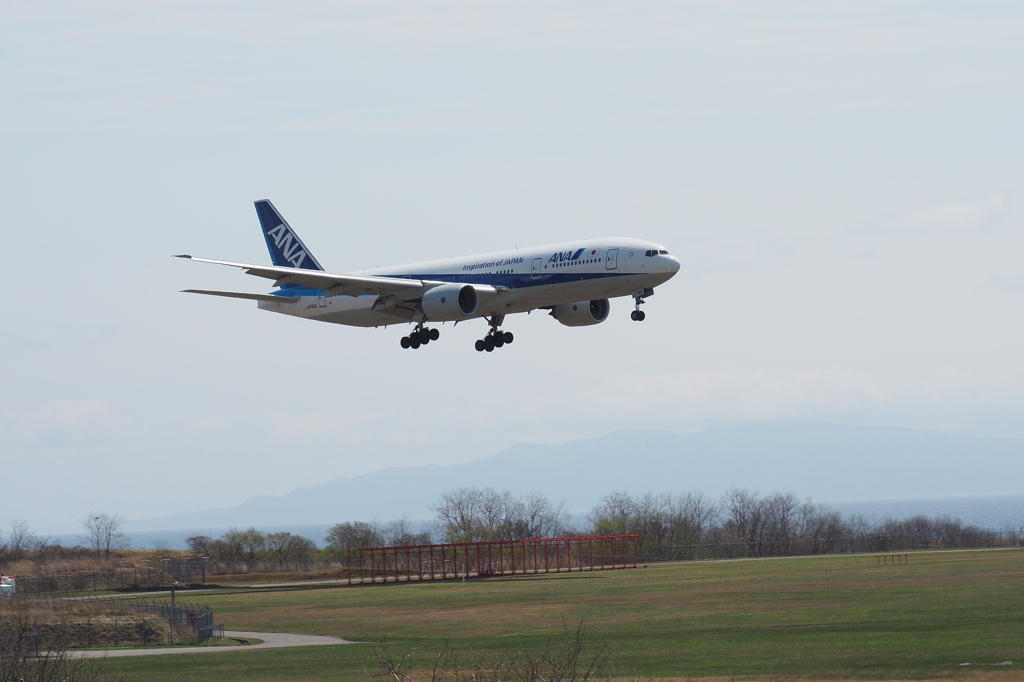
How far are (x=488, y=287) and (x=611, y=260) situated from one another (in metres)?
6.05

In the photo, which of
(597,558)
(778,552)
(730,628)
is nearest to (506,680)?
(730,628)

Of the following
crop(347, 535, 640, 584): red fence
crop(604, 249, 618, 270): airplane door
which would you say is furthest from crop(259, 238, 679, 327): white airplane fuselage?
crop(347, 535, 640, 584): red fence

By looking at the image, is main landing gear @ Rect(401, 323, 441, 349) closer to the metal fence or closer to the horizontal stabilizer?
the horizontal stabilizer

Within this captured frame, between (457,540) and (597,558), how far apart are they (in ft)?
115

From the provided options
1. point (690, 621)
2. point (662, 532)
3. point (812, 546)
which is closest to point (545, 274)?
point (690, 621)

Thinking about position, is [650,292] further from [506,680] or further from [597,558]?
[597,558]

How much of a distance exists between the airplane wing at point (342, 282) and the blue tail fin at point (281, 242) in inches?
560

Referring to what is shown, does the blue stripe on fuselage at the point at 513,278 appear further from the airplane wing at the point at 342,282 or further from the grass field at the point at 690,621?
the grass field at the point at 690,621

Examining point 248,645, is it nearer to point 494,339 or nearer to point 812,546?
point 494,339

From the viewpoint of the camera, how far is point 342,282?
6544 cm

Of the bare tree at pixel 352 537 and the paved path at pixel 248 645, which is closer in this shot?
the paved path at pixel 248 645

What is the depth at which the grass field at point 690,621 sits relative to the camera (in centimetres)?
4847

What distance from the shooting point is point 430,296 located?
2506 inches

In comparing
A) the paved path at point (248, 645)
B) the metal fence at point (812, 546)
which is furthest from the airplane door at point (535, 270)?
the metal fence at point (812, 546)
